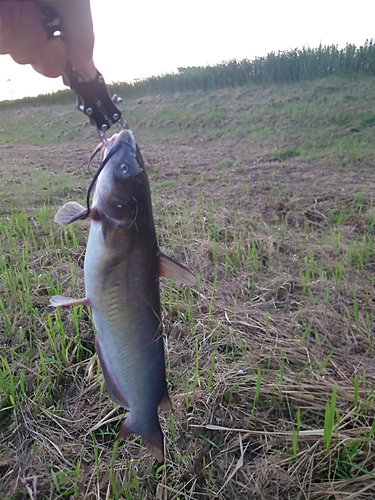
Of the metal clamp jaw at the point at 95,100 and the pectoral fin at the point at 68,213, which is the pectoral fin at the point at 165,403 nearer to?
the pectoral fin at the point at 68,213

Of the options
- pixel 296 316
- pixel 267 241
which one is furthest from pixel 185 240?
pixel 296 316

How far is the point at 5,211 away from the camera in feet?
14.2

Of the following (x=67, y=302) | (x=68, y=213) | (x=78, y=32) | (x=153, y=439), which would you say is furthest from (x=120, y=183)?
(x=153, y=439)

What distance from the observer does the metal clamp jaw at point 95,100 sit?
141 centimetres

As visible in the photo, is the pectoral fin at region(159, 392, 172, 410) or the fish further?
the pectoral fin at region(159, 392, 172, 410)

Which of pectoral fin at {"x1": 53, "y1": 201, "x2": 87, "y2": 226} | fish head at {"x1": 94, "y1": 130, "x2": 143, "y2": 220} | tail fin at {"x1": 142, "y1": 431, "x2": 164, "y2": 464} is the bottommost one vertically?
tail fin at {"x1": 142, "y1": 431, "x2": 164, "y2": 464}

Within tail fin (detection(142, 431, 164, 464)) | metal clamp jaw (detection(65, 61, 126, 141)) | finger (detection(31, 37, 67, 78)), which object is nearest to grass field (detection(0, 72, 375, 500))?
tail fin (detection(142, 431, 164, 464))

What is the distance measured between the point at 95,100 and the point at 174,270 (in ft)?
2.37

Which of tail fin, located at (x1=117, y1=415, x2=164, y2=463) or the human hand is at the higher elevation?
the human hand

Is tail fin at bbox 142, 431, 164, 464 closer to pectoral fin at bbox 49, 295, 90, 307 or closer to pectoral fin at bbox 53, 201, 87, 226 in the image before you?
pectoral fin at bbox 49, 295, 90, 307

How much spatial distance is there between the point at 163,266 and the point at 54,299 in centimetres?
36

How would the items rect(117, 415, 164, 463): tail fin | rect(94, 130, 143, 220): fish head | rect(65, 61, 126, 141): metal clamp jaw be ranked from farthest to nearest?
rect(65, 61, 126, 141): metal clamp jaw
rect(117, 415, 164, 463): tail fin
rect(94, 130, 143, 220): fish head

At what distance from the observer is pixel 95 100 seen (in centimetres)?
145

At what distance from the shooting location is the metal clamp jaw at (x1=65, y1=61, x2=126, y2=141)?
4.64ft
